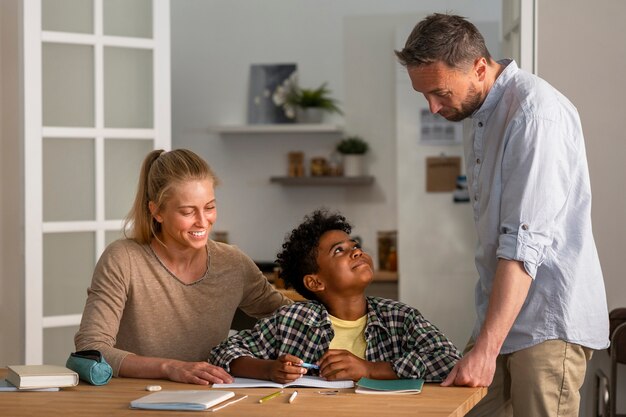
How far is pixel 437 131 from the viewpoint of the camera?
6000mm

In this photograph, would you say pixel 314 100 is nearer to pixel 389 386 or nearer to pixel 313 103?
pixel 313 103

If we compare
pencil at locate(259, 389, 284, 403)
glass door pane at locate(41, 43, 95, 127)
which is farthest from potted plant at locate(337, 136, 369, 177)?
pencil at locate(259, 389, 284, 403)

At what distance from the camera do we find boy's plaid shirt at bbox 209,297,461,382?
7.57 ft

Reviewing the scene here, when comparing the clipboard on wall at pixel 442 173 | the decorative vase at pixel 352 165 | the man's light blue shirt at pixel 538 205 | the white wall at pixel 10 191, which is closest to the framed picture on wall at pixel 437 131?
the clipboard on wall at pixel 442 173

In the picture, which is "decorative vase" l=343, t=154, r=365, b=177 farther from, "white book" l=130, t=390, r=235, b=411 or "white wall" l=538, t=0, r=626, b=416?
"white book" l=130, t=390, r=235, b=411

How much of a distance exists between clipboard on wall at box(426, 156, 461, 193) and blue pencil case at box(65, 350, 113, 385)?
4.01m

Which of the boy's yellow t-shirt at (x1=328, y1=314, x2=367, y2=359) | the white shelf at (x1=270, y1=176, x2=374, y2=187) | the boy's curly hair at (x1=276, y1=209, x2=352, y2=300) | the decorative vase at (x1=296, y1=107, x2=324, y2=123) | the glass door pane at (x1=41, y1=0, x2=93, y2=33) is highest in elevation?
the glass door pane at (x1=41, y1=0, x2=93, y2=33)

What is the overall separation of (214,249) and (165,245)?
6.3 inches

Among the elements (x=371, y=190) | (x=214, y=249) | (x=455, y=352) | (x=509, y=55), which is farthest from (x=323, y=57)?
(x=455, y=352)

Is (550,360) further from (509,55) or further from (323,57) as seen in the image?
(323,57)

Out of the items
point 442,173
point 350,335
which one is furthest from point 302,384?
point 442,173

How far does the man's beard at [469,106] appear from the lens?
222 cm

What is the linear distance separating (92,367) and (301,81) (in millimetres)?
4578

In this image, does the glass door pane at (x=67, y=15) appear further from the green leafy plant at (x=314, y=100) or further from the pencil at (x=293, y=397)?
the green leafy plant at (x=314, y=100)
